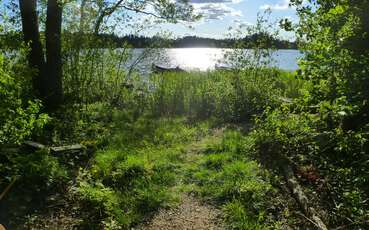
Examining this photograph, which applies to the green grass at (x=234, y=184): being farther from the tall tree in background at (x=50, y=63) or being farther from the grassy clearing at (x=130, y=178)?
the tall tree in background at (x=50, y=63)

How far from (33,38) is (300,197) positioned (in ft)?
23.2

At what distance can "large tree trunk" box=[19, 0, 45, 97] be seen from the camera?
8.90 metres

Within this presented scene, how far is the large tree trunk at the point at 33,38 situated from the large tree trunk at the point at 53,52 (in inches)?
7.4

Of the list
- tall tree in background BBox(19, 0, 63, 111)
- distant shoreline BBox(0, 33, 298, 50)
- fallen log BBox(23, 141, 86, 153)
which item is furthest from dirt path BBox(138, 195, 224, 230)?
distant shoreline BBox(0, 33, 298, 50)

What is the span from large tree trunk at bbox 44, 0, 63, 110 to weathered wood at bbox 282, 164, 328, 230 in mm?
6065

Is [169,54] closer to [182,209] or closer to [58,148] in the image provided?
[58,148]

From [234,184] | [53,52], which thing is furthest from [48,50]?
[234,184]

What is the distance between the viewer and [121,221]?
4828mm

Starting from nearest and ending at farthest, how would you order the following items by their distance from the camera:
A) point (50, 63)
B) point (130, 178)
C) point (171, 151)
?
point (130, 178), point (171, 151), point (50, 63)

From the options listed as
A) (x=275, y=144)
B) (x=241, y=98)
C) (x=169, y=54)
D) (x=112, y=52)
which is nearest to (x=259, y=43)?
(x=241, y=98)

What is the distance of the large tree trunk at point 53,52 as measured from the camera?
9492 mm

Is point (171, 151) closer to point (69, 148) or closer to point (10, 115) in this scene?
A: point (69, 148)

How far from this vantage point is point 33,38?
9.10m

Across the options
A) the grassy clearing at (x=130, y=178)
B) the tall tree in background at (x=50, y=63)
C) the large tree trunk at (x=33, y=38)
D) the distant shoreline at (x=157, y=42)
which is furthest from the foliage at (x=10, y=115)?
the distant shoreline at (x=157, y=42)
